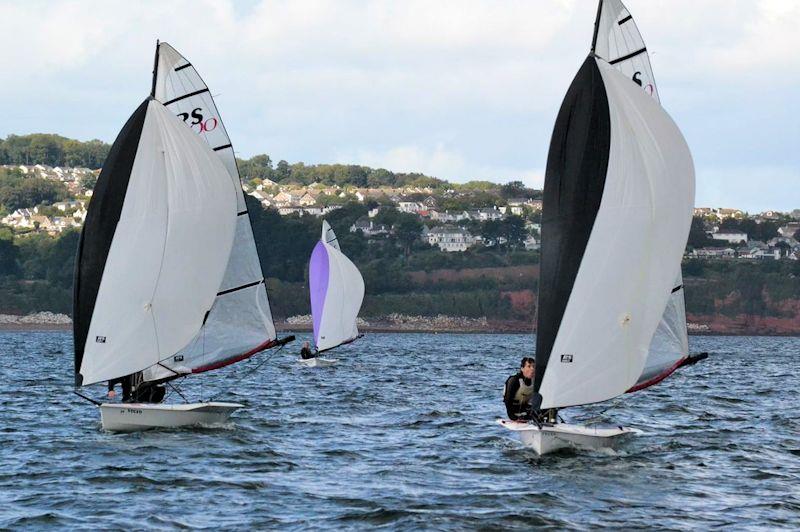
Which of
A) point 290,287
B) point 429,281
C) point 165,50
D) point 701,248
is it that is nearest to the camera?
point 165,50

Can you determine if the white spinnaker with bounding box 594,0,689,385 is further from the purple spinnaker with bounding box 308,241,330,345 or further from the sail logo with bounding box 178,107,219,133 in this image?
the purple spinnaker with bounding box 308,241,330,345

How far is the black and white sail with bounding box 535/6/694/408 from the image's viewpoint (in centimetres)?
2255

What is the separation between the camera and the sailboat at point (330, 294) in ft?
195

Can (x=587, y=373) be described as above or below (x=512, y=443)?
above

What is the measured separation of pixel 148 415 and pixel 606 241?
30.9 feet

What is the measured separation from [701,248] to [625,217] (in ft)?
576

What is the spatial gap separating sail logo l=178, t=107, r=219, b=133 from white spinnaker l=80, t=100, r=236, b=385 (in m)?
2.15

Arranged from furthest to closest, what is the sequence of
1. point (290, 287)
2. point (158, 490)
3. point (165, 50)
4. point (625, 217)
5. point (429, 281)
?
point (429, 281), point (290, 287), point (165, 50), point (625, 217), point (158, 490)

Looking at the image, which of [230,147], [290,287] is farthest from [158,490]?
[290,287]

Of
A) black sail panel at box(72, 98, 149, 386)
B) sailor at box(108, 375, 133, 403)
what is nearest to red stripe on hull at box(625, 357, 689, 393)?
sailor at box(108, 375, 133, 403)

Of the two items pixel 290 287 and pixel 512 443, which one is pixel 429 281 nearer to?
pixel 290 287

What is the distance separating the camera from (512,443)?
26.5 metres

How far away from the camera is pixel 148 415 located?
26.4m

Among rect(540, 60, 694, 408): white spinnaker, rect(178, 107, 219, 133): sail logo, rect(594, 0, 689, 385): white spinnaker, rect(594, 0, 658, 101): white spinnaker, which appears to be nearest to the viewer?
rect(540, 60, 694, 408): white spinnaker
